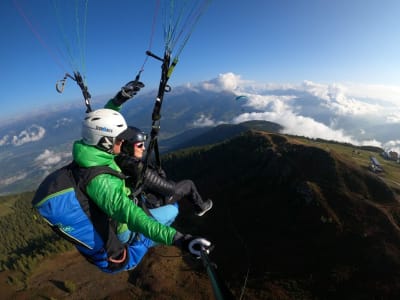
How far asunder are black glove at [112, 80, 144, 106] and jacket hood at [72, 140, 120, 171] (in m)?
3.50

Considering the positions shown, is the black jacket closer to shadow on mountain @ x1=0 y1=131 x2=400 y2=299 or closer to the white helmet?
the white helmet

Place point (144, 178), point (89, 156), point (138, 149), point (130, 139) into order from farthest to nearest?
point (144, 178) < point (138, 149) < point (130, 139) < point (89, 156)

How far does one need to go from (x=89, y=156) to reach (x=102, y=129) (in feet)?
2.38

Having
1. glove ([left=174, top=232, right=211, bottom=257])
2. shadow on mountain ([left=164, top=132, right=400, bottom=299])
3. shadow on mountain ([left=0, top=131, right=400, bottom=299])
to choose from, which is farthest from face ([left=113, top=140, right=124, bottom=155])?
shadow on mountain ([left=164, top=132, right=400, bottom=299])

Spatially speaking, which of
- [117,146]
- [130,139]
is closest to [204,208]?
[130,139]

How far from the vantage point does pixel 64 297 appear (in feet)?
81.1

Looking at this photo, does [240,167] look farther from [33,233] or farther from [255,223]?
[33,233]

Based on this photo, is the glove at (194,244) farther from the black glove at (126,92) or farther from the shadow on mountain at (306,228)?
the shadow on mountain at (306,228)

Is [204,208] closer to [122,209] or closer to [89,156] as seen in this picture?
[122,209]

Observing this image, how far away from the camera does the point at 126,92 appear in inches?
302

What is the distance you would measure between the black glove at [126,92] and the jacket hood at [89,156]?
11.5ft

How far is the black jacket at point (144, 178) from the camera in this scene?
5.43 meters

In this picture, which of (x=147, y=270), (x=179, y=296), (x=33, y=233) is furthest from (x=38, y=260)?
(x=33, y=233)

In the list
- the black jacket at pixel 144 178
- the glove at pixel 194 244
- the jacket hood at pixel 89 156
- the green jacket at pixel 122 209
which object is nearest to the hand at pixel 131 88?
the black jacket at pixel 144 178
